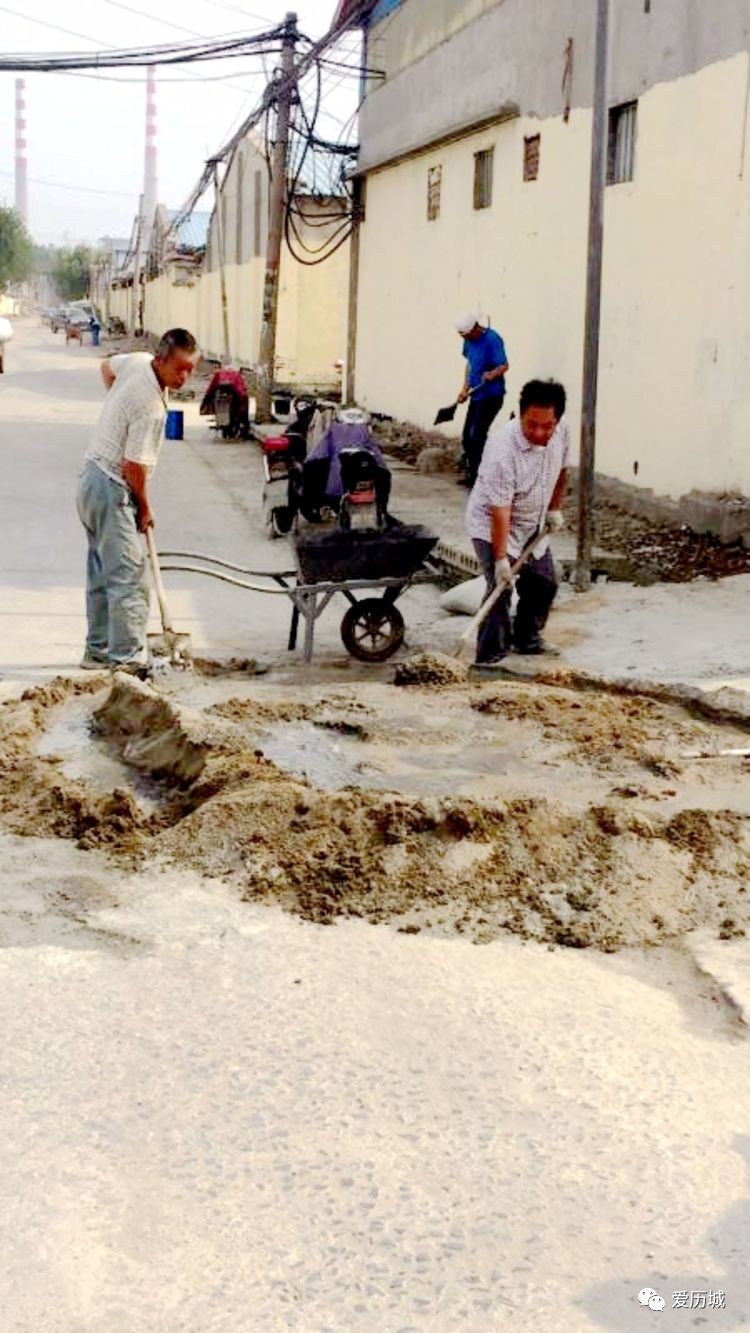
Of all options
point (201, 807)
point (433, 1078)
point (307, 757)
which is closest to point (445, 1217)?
point (433, 1078)

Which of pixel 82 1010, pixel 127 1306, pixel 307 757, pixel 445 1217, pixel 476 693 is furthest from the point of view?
pixel 476 693

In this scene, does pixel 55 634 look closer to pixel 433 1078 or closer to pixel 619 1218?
pixel 433 1078

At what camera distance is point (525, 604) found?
7.06m

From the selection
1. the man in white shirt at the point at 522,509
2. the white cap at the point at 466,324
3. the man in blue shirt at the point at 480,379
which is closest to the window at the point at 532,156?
the man in blue shirt at the point at 480,379

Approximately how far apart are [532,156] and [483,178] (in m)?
2.04

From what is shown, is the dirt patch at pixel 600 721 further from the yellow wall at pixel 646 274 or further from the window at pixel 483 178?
the window at pixel 483 178

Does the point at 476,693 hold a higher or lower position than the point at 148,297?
lower

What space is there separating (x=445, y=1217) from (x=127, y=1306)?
1.97 ft

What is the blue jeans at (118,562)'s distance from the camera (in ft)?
21.7

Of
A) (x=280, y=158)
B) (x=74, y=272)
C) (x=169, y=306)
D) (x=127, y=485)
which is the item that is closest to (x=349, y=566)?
(x=127, y=485)

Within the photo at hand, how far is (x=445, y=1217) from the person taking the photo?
270 centimetres

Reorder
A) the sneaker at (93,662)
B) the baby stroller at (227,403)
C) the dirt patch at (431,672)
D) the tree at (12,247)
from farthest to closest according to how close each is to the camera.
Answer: the tree at (12,247) < the baby stroller at (227,403) < the sneaker at (93,662) < the dirt patch at (431,672)

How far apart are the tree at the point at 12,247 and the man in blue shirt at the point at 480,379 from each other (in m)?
74.4

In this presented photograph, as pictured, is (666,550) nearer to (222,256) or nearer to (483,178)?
(483,178)
